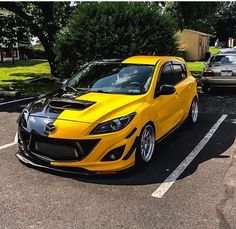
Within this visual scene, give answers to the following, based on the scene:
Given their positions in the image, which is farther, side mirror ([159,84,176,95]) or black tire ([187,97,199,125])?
black tire ([187,97,199,125])

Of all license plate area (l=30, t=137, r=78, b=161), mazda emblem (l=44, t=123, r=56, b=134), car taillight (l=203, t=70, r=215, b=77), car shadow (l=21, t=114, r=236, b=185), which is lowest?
car shadow (l=21, t=114, r=236, b=185)

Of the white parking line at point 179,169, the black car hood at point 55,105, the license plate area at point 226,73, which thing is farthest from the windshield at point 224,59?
the black car hood at point 55,105

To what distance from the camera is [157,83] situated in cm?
586

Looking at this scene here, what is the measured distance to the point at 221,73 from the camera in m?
12.0

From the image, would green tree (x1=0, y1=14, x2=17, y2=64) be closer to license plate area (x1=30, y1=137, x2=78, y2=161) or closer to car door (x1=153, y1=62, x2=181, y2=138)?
car door (x1=153, y1=62, x2=181, y2=138)

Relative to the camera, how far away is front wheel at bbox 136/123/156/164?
5027mm

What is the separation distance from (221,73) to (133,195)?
8.70 m

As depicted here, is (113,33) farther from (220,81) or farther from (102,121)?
(102,121)

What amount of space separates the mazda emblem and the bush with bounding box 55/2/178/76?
7.12m

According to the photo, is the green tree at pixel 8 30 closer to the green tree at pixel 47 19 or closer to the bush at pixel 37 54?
the green tree at pixel 47 19

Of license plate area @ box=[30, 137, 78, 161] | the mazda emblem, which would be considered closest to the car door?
license plate area @ box=[30, 137, 78, 161]

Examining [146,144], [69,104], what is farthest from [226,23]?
[69,104]

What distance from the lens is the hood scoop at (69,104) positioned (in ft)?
16.4

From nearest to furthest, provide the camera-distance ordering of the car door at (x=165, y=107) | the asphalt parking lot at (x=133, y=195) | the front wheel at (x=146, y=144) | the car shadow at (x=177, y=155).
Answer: the asphalt parking lot at (x=133, y=195), the car shadow at (x=177, y=155), the front wheel at (x=146, y=144), the car door at (x=165, y=107)
